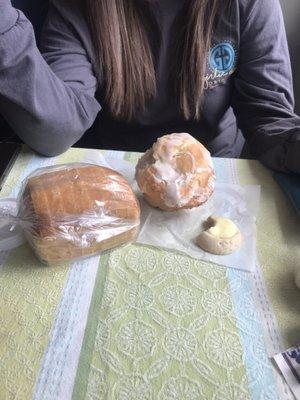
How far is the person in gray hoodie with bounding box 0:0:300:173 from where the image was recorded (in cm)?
55

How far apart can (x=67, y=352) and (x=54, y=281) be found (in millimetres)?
87

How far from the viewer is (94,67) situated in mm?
618

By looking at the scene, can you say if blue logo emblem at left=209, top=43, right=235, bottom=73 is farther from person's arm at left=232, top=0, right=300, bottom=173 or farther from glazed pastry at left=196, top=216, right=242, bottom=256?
glazed pastry at left=196, top=216, right=242, bottom=256

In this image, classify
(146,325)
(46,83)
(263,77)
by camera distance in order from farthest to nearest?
1. (263,77)
2. (46,83)
3. (146,325)

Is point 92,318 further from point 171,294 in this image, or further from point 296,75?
point 296,75

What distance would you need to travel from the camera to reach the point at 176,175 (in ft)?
1.50

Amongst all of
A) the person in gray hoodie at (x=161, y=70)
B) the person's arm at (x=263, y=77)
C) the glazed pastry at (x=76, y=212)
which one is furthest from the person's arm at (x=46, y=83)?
the person's arm at (x=263, y=77)

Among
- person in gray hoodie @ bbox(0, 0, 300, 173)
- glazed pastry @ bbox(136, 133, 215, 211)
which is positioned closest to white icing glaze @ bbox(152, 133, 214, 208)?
glazed pastry @ bbox(136, 133, 215, 211)

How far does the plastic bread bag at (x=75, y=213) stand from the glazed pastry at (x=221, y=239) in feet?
0.28

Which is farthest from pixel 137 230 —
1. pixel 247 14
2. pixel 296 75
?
pixel 296 75

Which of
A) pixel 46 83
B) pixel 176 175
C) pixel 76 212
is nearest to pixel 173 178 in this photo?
pixel 176 175

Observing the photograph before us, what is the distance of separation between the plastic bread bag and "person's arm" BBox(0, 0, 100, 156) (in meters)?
0.12

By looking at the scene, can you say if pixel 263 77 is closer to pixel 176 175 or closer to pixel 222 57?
pixel 222 57

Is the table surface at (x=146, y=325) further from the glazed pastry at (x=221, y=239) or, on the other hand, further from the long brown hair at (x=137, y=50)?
the long brown hair at (x=137, y=50)
